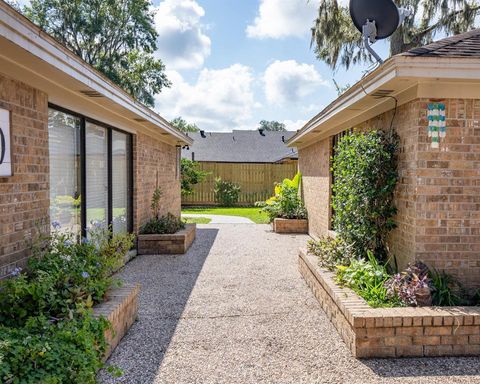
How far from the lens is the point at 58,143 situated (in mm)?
5121

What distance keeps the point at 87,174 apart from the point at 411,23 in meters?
12.8

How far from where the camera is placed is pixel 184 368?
137 inches

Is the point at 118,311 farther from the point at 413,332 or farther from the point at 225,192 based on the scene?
the point at 225,192

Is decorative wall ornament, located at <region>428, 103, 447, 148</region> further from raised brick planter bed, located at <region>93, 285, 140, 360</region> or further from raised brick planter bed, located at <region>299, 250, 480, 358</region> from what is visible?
raised brick planter bed, located at <region>93, 285, 140, 360</region>

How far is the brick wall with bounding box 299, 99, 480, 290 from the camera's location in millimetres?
4410

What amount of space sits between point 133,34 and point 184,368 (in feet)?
85.4

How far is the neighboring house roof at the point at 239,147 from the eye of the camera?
1004 inches

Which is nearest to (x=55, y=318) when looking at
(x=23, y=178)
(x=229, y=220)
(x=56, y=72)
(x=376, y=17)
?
(x=23, y=178)

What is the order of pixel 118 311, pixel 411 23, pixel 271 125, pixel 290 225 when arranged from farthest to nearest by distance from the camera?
pixel 271 125, pixel 411 23, pixel 290 225, pixel 118 311

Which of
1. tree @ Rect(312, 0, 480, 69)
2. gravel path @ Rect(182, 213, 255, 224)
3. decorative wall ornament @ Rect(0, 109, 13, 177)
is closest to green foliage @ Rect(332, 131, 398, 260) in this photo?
decorative wall ornament @ Rect(0, 109, 13, 177)

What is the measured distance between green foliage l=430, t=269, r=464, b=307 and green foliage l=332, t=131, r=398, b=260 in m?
0.86

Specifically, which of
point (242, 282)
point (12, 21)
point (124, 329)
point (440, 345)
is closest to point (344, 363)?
point (440, 345)

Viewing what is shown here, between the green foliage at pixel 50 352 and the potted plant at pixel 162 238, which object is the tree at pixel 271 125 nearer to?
the potted plant at pixel 162 238

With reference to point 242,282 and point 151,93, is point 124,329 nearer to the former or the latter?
point 242,282
